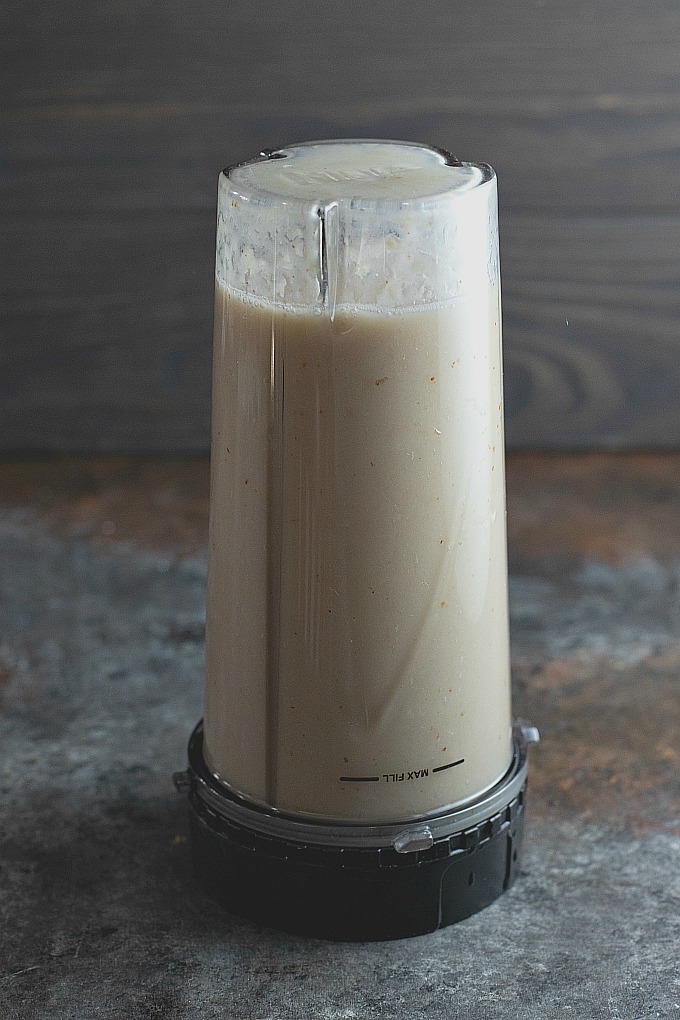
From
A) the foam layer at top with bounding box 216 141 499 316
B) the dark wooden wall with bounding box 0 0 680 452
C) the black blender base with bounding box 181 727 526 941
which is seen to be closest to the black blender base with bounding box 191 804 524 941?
the black blender base with bounding box 181 727 526 941

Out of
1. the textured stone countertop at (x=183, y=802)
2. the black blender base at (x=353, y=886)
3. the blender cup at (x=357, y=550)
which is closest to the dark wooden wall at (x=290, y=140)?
the textured stone countertop at (x=183, y=802)

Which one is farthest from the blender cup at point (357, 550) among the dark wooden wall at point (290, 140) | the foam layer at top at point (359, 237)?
the dark wooden wall at point (290, 140)

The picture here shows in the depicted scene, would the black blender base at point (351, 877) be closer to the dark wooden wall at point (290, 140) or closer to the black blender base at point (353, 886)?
the black blender base at point (353, 886)

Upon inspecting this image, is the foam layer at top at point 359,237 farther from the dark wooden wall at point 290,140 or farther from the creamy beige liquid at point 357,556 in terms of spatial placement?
the dark wooden wall at point 290,140

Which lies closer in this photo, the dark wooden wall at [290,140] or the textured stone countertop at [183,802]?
the textured stone countertop at [183,802]

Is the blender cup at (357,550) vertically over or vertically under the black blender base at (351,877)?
over

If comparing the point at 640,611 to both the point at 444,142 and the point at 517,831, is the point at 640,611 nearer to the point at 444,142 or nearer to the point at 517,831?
the point at 517,831

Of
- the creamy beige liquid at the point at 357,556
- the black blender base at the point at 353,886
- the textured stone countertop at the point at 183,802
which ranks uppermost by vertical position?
the creamy beige liquid at the point at 357,556

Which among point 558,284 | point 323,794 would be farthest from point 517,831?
point 558,284
